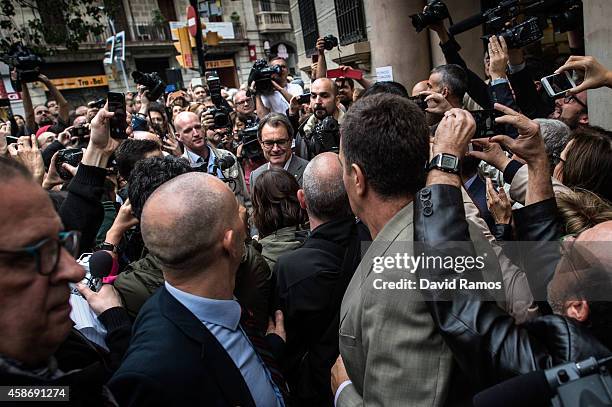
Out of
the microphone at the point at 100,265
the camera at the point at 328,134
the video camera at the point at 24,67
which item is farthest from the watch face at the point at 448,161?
the video camera at the point at 24,67

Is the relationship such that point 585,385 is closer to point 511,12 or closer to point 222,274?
point 222,274

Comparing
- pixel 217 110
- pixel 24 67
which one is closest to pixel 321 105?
pixel 217 110

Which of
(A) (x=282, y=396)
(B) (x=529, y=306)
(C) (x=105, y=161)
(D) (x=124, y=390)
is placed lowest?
(A) (x=282, y=396)

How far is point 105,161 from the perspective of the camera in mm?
2482

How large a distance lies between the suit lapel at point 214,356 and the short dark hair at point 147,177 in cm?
81

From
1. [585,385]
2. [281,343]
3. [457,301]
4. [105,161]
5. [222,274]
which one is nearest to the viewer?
[585,385]

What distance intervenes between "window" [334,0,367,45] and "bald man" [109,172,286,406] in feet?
22.6

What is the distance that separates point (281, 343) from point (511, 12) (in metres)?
2.80

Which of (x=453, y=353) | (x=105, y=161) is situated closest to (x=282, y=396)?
(x=453, y=353)

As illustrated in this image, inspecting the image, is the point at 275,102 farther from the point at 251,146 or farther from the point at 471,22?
the point at 471,22

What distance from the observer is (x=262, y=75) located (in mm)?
5379

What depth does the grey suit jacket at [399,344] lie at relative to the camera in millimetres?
1198

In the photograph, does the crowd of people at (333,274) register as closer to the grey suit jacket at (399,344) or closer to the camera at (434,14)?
the grey suit jacket at (399,344)

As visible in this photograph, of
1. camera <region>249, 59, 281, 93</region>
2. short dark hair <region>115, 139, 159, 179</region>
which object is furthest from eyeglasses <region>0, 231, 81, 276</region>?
camera <region>249, 59, 281, 93</region>
